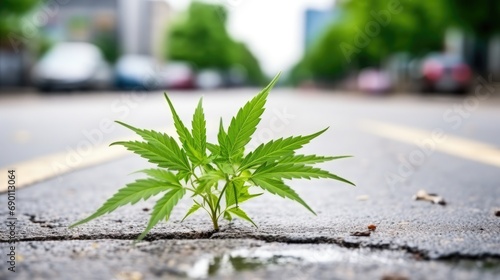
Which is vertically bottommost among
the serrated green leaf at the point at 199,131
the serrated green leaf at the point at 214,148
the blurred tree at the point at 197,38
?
the serrated green leaf at the point at 214,148

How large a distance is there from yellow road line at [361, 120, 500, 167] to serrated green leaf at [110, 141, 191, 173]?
2.55 meters

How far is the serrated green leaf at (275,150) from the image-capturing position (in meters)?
1.73

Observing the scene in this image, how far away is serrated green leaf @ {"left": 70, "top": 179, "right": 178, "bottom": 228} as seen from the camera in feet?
5.20

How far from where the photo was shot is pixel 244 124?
1.76 meters

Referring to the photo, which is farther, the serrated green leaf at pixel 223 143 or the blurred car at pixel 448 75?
the blurred car at pixel 448 75

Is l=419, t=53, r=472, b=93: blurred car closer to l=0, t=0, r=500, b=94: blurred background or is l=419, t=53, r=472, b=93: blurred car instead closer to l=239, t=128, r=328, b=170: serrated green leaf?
l=0, t=0, r=500, b=94: blurred background

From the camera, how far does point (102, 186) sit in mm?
2947

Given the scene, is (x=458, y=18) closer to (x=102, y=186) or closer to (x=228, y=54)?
(x=102, y=186)

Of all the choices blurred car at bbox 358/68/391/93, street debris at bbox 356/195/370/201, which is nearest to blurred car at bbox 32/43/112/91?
blurred car at bbox 358/68/391/93

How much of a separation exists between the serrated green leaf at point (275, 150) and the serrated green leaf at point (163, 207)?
22 cm

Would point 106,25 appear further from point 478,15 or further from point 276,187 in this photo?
point 276,187

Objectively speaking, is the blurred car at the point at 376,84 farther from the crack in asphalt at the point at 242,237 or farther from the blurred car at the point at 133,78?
the crack in asphalt at the point at 242,237

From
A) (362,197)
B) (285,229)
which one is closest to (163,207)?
(285,229)

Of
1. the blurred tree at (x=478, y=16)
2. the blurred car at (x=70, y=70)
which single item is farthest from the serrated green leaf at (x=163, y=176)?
the blurred car at (x=70, y=70)
